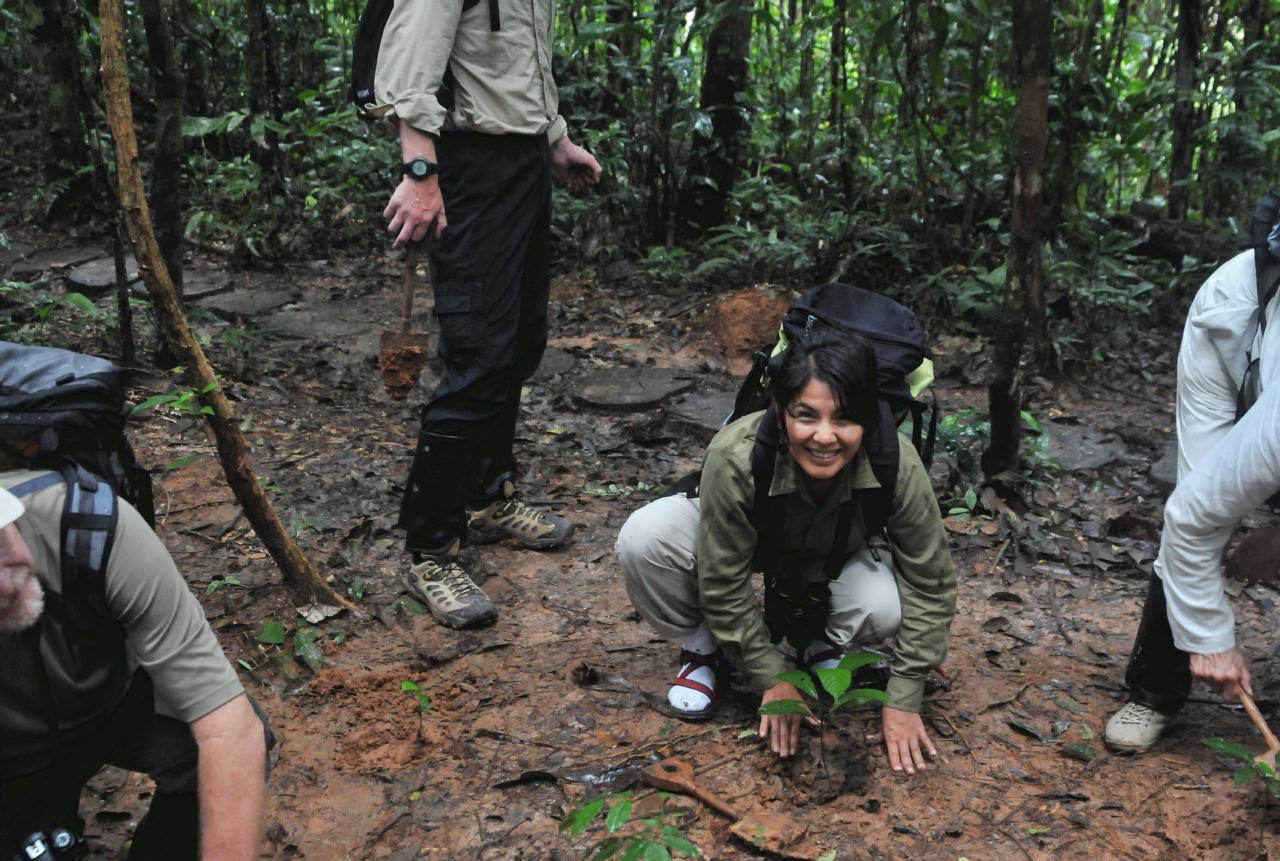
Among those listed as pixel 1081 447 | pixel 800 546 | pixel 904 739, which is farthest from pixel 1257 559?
pixel 800 546

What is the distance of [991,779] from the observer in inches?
107

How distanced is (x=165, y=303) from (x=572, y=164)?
1.58 metres

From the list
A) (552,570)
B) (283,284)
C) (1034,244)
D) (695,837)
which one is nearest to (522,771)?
(695,837)

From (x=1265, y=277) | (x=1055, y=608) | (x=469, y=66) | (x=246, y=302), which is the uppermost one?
(x=469, y=66)

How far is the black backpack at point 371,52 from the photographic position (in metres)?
3.28

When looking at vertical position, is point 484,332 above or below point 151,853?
above

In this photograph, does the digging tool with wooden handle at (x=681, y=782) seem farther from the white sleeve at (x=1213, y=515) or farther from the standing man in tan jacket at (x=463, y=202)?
the white sleeve at (x=1213, y=515)

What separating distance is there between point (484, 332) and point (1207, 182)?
5.63 metres

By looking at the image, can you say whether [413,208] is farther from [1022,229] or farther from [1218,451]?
[1022,229]

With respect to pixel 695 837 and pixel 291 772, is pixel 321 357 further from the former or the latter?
pixel 695 837

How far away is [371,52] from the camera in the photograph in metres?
3.31

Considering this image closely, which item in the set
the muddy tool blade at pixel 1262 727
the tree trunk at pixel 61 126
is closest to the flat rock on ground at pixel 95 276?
the tree trunk at pixel 61 126

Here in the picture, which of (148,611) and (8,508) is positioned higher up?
(8,508)

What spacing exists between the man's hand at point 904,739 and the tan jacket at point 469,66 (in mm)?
2137
